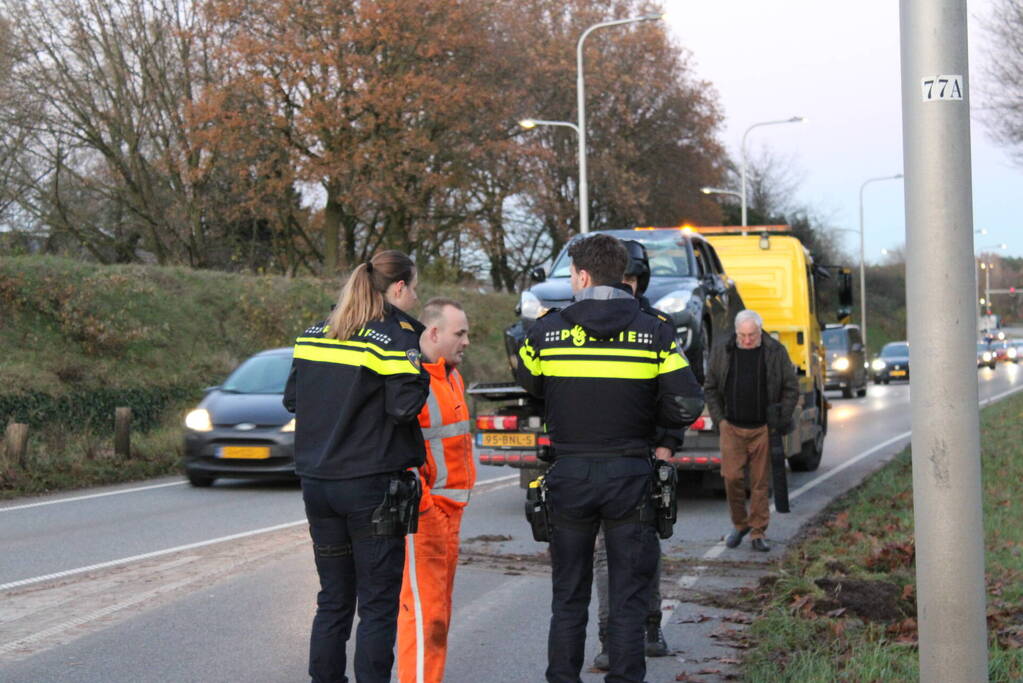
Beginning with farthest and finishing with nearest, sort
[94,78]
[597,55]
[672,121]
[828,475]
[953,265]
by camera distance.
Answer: [672,121] → [597,55] → [94,78] → [828,475] → [953,265]

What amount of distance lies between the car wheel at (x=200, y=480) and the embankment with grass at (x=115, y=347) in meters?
1.61

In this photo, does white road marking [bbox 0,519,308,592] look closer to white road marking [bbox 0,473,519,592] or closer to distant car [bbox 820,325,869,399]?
white road marking [bbox 0,473,519,592]

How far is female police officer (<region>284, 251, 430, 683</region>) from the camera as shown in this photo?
4668 mm

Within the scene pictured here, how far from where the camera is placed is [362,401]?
4.69 metres

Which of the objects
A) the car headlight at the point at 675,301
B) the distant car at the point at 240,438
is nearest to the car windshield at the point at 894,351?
the distant car at the point at 240,438

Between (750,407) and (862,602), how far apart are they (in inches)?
115

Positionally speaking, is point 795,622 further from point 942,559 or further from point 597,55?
point 597,55

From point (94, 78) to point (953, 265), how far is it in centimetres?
3075

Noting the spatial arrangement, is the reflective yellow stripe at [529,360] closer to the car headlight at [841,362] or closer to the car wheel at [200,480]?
the car wheel at [200,480]

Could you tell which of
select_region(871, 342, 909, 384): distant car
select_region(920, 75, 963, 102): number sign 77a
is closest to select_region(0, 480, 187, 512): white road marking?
select_region(920, 75, 963, 102): number sign 77a

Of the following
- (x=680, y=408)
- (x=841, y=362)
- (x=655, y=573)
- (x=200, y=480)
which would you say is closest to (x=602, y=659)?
(x=655, y=573)

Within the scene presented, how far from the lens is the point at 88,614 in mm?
7543

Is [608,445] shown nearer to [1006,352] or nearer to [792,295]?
[792,295]

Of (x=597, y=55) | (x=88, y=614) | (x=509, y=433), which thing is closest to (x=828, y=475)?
(x=509, y=433)
